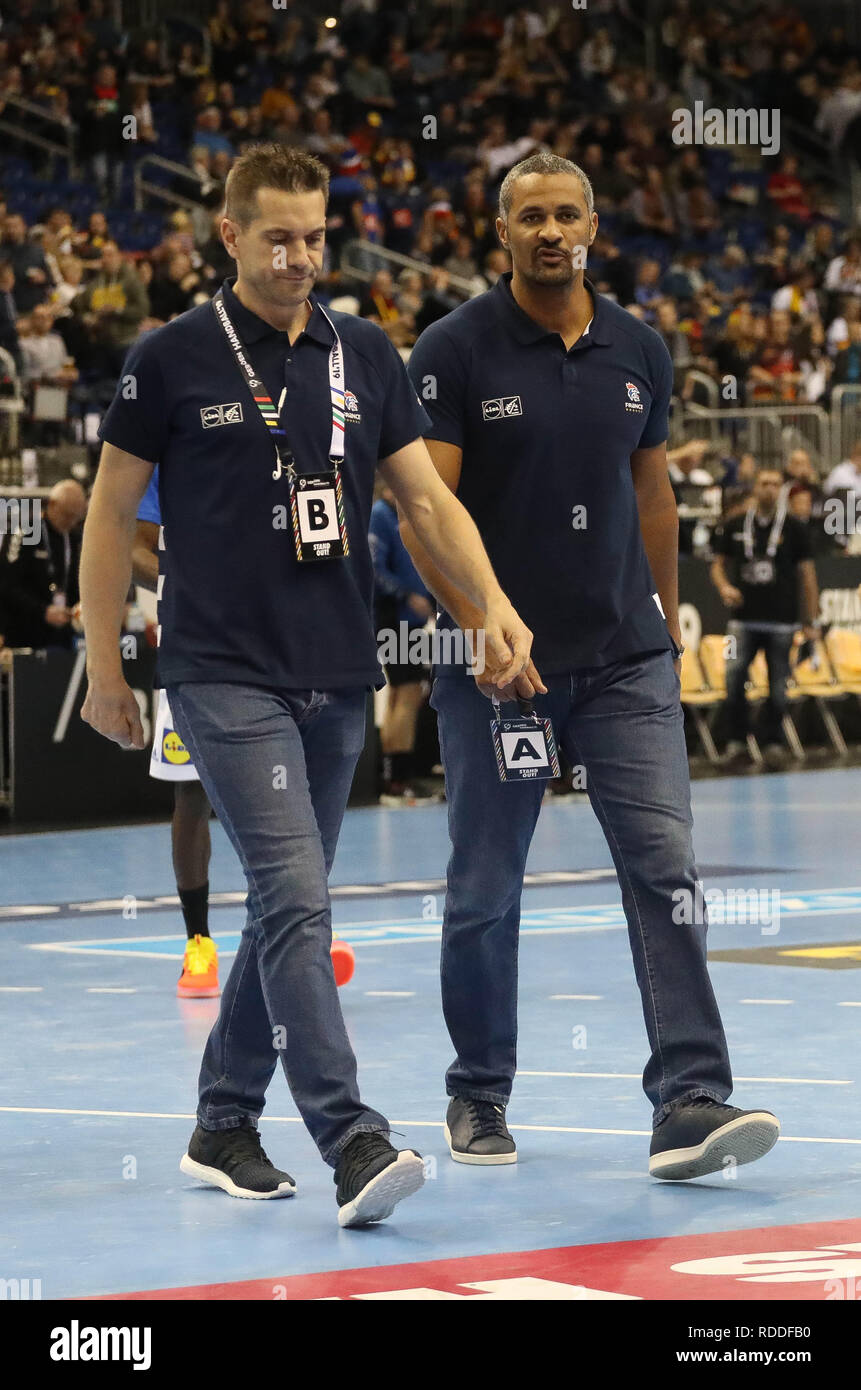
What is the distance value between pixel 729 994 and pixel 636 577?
307cm

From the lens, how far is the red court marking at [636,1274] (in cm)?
451

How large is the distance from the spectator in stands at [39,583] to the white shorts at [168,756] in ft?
21.7

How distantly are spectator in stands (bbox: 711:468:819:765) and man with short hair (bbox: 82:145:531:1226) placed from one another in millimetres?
13883

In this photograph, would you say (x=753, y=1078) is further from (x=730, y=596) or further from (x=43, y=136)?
(x=43, y=136)

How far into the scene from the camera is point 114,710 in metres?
5.33

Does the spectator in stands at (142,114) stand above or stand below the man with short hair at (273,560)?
above

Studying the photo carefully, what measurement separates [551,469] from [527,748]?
26.9 inches

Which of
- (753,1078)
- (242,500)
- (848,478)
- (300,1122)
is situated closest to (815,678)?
(848,478)

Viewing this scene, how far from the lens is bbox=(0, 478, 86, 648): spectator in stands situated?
15.4 m

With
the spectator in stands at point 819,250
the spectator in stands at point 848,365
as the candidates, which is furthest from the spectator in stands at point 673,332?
the spectator in stands at point 819,250

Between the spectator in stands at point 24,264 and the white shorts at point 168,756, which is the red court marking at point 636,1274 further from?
the spectator in stands at point 24,264

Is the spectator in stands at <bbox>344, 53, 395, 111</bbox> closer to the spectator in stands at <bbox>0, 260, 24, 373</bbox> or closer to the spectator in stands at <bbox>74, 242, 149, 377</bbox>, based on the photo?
the spectator in stands at <bbox>74, 242, 149, 377</bbox>

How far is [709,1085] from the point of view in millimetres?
5715
